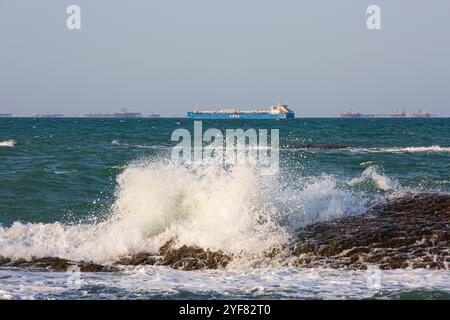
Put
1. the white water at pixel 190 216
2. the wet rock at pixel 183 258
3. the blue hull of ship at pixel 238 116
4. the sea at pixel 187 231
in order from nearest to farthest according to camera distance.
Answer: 1. the sea at pixel 187 231
2. the wet rock at pixel 183 258
3. the white water at pixel 190 216
4. the blue hull of ship at pixel 238 116

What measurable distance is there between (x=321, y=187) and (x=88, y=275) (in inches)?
249

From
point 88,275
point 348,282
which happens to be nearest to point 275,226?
point 348,282

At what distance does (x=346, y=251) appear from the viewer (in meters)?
9.63

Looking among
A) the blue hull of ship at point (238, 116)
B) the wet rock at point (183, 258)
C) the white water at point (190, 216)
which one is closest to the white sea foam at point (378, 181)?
the white water at point (190, 216)

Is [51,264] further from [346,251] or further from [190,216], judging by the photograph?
[346,251]

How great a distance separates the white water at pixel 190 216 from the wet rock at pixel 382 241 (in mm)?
548

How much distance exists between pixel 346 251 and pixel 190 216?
3055 millimetres

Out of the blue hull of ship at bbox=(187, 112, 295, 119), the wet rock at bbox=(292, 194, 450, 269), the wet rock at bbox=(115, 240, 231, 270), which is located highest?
the blue hull of ship at bbox=(187, 112, 295, 119)

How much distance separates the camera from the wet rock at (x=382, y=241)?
362 inches

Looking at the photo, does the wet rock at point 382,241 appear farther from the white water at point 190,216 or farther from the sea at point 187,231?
the white water at point 190,216

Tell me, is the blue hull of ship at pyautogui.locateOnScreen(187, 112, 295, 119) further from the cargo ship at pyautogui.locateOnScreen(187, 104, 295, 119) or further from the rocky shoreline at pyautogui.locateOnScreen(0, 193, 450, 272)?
the rocky shoreline at pyautogui.locateOnScreen(0, 193, 450, 272)

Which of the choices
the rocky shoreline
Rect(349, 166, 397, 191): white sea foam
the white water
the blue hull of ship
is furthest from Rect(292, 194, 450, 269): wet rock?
the blue hull of ship

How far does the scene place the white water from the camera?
412 inches
